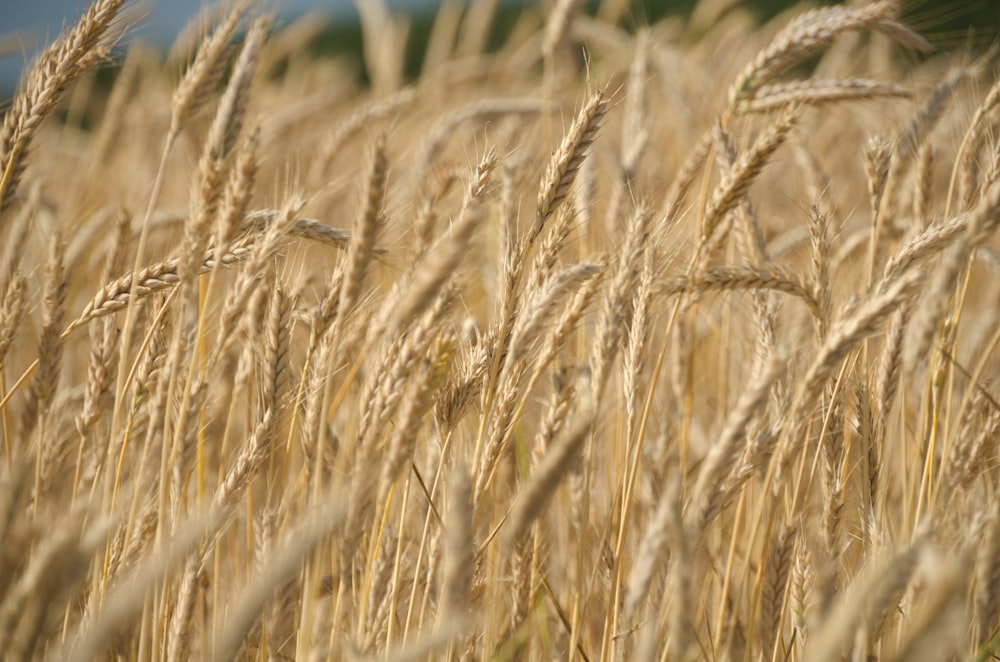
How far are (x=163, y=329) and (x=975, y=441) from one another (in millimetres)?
1592

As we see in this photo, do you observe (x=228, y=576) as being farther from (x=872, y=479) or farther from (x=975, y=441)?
(x=975, y=441)

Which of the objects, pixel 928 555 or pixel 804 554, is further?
pixel 804 554

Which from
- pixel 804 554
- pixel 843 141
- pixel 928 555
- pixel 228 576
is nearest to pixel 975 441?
pixel 804 554

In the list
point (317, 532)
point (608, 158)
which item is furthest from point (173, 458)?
point (608, 158)

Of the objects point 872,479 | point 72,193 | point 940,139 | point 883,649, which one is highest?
point 72,193

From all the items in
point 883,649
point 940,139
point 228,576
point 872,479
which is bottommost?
point 883,649

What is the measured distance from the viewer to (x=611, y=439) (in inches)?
92.7

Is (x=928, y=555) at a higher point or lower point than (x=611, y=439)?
lower

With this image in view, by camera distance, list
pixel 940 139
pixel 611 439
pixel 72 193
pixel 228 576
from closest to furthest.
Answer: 1. pixel 228 576
2. pixel 611 439
3. pixel 940 139
4. pixel 72 193

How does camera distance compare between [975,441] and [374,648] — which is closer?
[374,648]

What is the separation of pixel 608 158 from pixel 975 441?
5.33 ft

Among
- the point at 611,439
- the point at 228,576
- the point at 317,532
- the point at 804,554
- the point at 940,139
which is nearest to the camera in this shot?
the point at 317,532

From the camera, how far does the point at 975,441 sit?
1.40 meters

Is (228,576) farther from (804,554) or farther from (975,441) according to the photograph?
(975,441)
